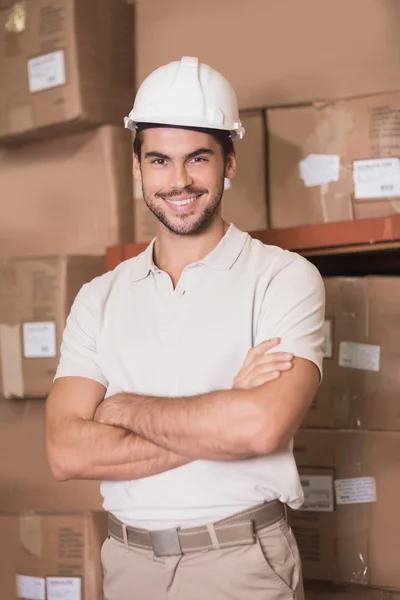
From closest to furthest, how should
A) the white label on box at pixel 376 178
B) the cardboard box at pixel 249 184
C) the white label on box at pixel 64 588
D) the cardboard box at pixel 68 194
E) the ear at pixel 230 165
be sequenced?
1. the ear at pixel 230 165
2. the white label on box at pixel 376 178
3. the cardboard box at pixel 249 184
4. the white label on box at pixel 64 588
5. the cardboard box at pixel 68 194

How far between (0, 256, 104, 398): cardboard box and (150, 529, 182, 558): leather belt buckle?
2.57 feet

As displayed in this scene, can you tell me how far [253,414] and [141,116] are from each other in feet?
2.16

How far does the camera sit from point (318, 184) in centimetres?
199

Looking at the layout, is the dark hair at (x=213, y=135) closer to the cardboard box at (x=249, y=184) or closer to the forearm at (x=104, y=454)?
the cardboard box at (x=249, y=184)

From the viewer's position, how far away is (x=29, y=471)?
2.35 m

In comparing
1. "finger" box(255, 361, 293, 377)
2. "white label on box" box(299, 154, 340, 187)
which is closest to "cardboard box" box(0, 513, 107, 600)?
"finger" box(255, 361, 293, 377)

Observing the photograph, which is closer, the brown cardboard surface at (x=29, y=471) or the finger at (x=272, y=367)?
the finger at (x=272, y=367)

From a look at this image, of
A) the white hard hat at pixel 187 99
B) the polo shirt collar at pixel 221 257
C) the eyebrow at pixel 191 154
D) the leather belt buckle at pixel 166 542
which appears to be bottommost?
the leather belt buckle at pixel 166 542

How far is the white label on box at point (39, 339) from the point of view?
7.23 feet

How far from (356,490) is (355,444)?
0.11m

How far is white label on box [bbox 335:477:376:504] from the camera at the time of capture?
1.96 m

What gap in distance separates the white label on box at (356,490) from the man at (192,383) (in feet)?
1.47

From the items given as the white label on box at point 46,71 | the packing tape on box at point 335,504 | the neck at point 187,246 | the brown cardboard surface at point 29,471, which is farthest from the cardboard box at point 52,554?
the white label on box at point 46,71

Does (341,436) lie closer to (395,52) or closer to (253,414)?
(253,414)
